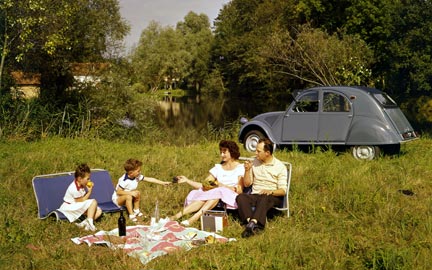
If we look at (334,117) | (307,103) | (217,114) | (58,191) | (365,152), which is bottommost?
(217,114)

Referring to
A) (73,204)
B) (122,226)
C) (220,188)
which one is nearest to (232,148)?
(220,188)

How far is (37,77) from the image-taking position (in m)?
18.1

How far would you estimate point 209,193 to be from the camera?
7.16 meters

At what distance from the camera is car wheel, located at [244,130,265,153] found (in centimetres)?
1331

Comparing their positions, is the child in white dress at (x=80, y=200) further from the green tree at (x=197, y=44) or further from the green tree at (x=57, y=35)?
the green tree at (x=197, y=44)

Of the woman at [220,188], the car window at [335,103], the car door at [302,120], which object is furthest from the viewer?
the car door at [302,120]

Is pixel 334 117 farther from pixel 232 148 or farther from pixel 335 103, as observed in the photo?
pixel 232 148

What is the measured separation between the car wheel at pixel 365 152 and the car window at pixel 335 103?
88cm

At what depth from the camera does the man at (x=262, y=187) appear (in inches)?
255

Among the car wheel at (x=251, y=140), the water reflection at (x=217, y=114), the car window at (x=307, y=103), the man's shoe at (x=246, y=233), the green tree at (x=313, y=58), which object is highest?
the green tree at (x=313, y=58)

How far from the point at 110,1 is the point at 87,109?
24.5 feet

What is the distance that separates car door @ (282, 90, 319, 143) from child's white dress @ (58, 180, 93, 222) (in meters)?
6.43

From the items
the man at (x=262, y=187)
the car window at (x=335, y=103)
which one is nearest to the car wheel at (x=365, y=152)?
the car window at (x=335, y=103)

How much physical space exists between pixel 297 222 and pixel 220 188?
1.15 m
